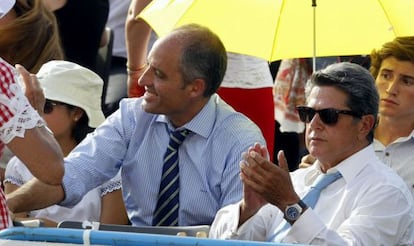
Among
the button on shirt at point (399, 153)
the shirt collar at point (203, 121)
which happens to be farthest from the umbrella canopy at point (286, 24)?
the button on shirt at point (399, 153)

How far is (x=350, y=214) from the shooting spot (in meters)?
4.75

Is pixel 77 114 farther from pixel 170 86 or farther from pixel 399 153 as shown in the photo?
pixel 399 153

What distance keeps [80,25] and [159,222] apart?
7.53 feet

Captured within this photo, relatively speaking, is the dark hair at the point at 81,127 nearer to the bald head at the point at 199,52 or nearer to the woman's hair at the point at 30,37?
the woman's hair at the point at 30,37

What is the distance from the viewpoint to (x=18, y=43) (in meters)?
6.39

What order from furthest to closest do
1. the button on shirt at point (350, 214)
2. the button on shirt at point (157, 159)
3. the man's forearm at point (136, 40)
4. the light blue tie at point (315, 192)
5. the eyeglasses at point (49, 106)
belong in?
1. the man's forearm at point (136, 40)
2. the eyeglasses at point (49, 106)
3. the button on shirt at point (157, 159)
4. the light blue tie at point (315, 192)
5. the button on shirt at point (350, 214)

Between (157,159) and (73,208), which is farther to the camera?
(73,208)

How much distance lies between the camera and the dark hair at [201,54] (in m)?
5.50

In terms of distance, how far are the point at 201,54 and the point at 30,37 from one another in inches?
50.7

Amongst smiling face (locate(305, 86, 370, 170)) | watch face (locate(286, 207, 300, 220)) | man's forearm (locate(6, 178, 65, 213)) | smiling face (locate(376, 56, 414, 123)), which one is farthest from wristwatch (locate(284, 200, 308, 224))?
smiling face (locate(376, 56, 414, 123))

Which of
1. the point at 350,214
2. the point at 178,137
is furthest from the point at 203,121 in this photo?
the point at 350,214

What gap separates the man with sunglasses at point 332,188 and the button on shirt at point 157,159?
36 centimetres

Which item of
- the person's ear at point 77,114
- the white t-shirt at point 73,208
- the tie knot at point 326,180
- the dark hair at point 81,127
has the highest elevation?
the tie knot at point 326,180

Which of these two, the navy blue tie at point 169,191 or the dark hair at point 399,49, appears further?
the dark hair at point 399,49
